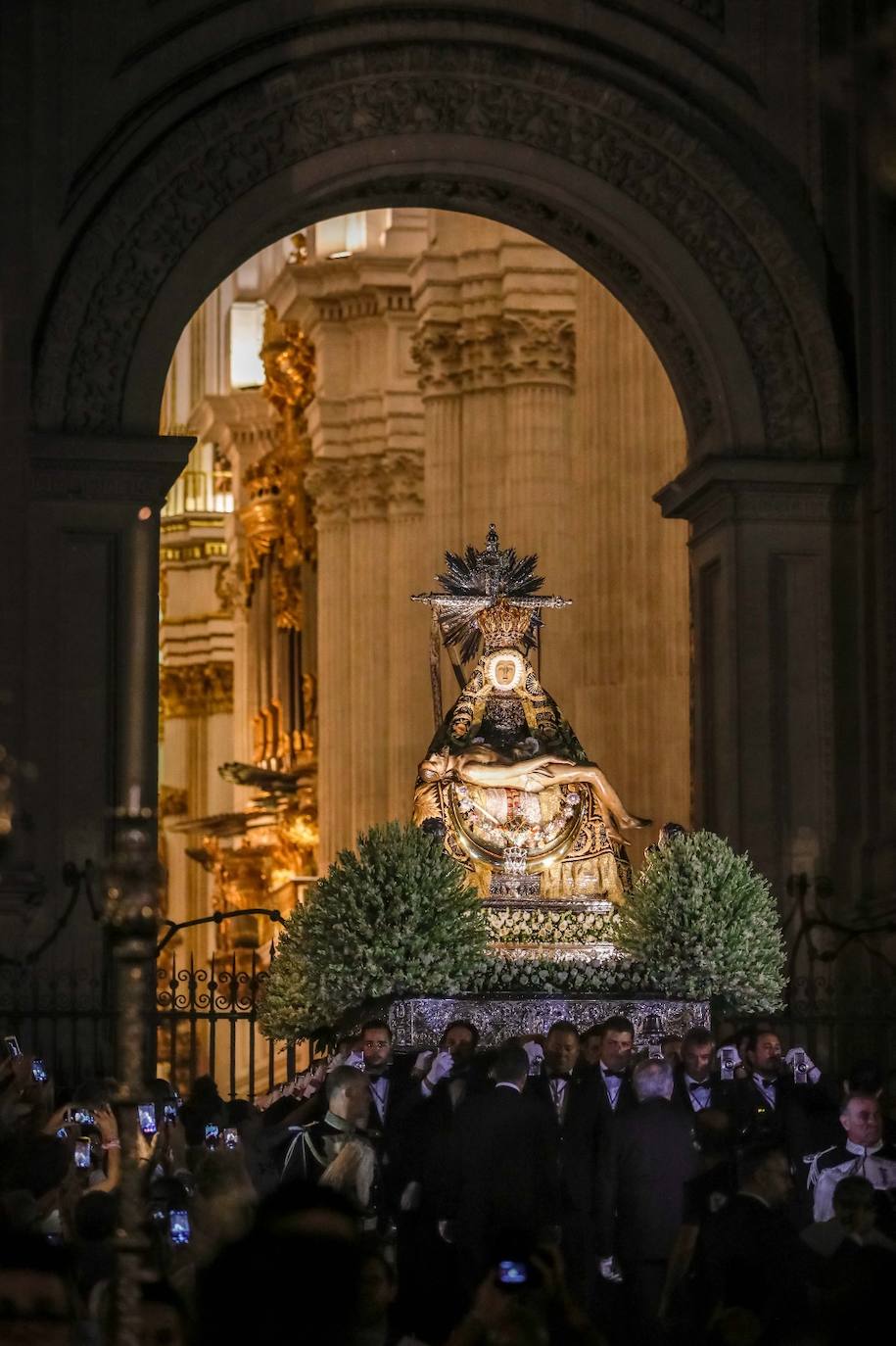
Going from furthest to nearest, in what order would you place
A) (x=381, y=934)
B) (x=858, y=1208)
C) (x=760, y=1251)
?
(x=381, y=934) → (x=858, y=1208) → (x=760, y=1251)

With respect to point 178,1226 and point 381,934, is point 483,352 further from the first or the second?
point 178,1226

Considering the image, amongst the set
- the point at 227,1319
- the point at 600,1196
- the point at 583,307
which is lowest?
the point at 600,1196

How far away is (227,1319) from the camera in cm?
495

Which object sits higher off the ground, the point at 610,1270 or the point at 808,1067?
the point at 808,1067

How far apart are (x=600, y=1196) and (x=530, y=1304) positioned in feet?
15.0

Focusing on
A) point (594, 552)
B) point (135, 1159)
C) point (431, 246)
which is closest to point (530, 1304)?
point (135, 1159)

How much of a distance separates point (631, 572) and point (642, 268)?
520 centimetres

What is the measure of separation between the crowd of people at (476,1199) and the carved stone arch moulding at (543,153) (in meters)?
6.20

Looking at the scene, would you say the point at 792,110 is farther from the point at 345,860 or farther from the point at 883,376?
the point at 345,860

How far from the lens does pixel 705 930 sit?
55.1 ft

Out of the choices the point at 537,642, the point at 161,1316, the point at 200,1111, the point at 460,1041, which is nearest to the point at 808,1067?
the point at 460,1041

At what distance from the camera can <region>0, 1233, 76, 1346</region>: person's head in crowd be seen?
18.9 feet

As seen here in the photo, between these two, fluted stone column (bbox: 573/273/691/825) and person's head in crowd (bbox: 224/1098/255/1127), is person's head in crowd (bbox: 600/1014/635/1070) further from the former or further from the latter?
fluted stone column (bbox: 573/273/691/825)

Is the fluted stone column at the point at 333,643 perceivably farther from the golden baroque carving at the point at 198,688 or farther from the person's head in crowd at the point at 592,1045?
the golden baroque carving at the point at 198,688
